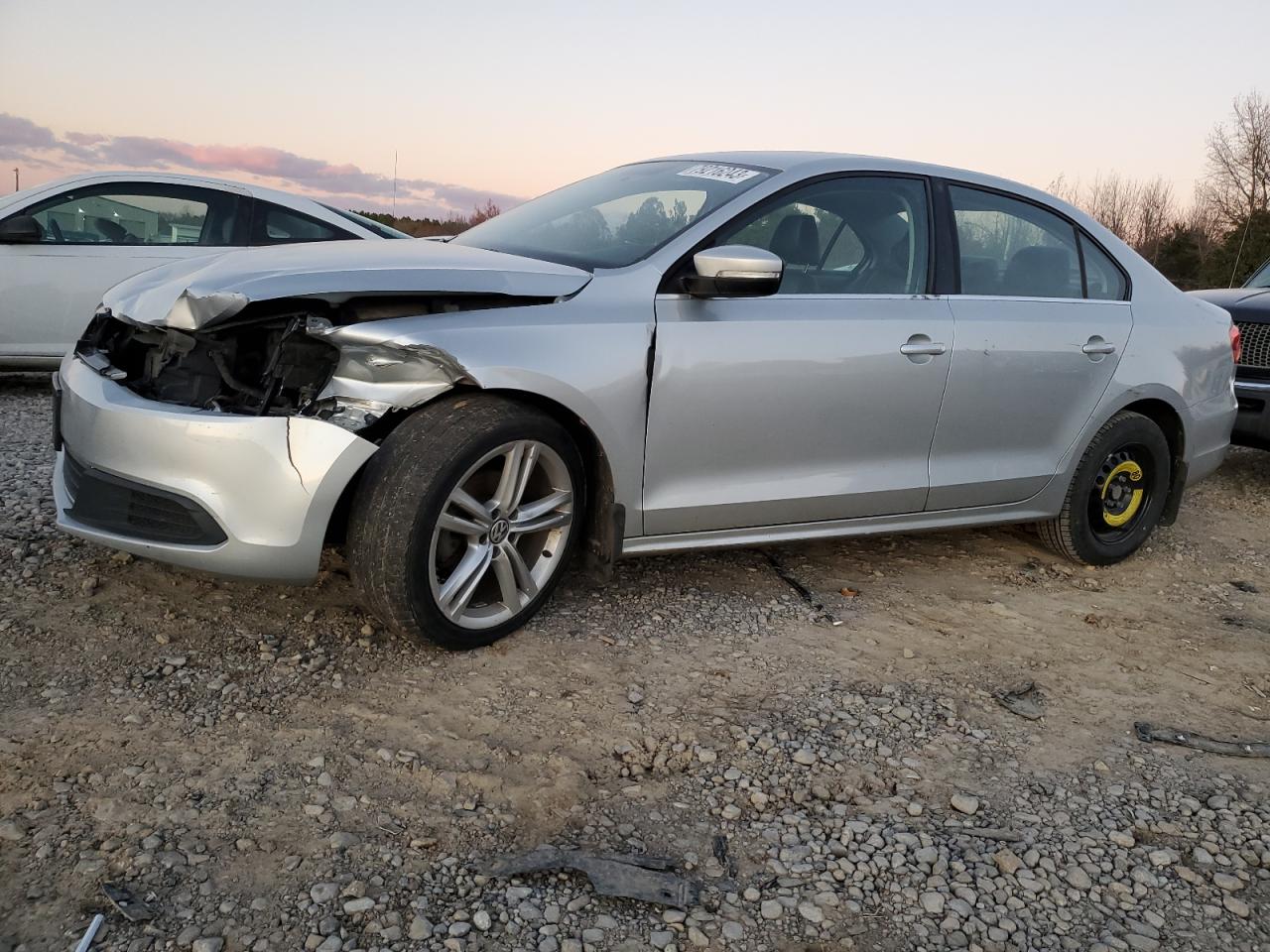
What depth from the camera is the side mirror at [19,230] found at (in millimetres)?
6477

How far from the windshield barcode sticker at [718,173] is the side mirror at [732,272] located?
1.75 ft

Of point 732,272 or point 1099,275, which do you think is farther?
point 1099,275

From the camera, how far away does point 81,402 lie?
3162mm

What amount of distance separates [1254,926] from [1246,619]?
7.78 feet

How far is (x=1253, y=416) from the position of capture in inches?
248

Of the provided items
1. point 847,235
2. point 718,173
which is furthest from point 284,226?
point 847,235

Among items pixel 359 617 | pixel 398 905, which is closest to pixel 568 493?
pixel 359 617

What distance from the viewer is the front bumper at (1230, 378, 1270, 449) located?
6.24m

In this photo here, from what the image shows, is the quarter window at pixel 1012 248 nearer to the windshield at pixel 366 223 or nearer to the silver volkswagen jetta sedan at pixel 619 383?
the silver volkswagen jetta sedan at pixel 619 383

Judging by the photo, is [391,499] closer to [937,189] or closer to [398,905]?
[398,905]

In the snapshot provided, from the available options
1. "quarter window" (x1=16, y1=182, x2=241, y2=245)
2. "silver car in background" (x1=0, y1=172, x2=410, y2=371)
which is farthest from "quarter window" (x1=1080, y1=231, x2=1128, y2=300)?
"quarter window" (x1=16, y1=182, x2=241, y2=245)

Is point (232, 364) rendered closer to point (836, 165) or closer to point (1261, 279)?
point (836, 165)

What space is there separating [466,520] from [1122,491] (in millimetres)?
3182

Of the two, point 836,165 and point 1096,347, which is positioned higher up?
point 836,165
